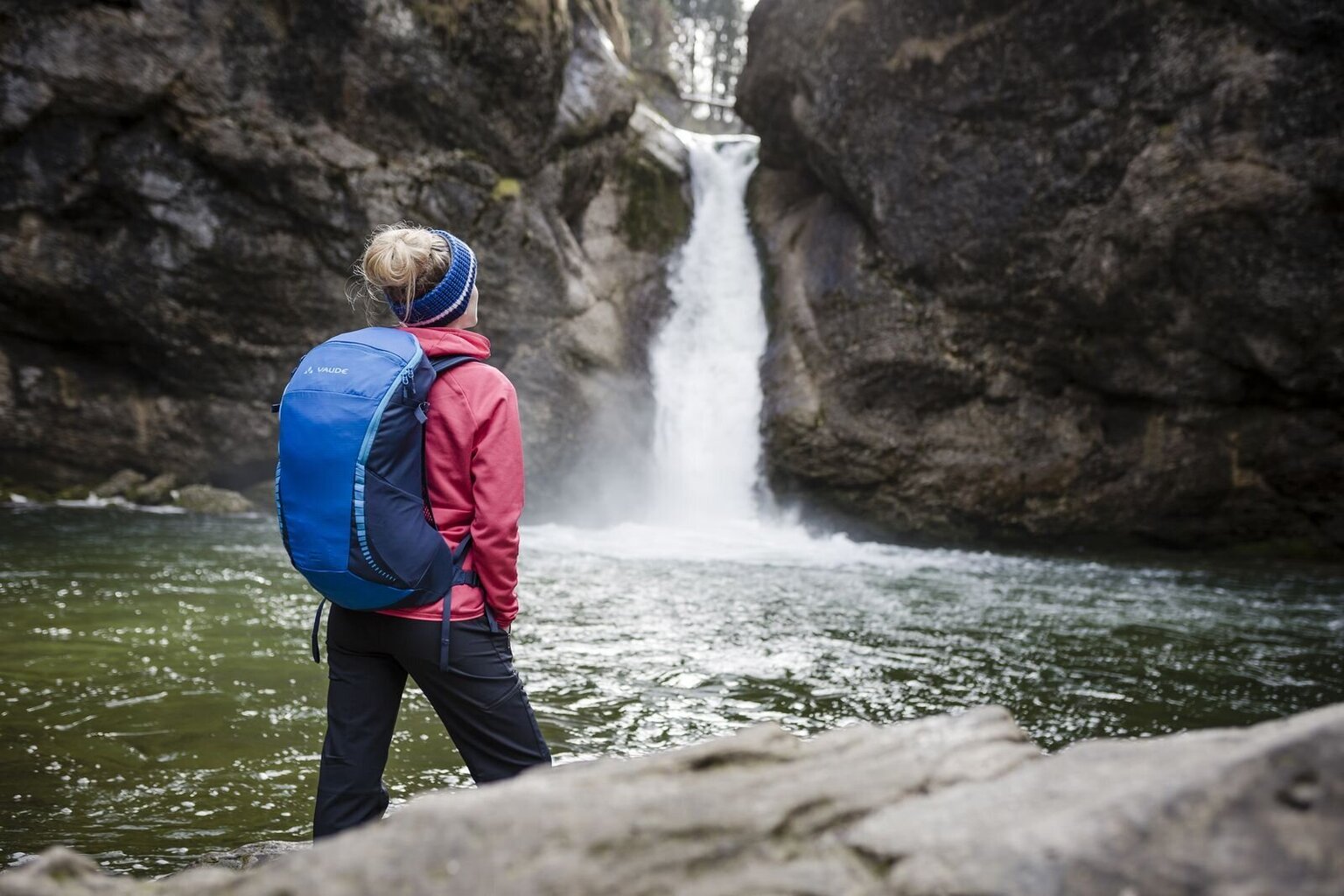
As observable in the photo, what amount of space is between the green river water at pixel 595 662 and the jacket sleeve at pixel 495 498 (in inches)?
75.4

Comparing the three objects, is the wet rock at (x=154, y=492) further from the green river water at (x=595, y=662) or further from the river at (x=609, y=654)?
the green river water at (x=595, y=662)

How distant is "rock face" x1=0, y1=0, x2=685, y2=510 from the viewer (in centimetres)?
1462

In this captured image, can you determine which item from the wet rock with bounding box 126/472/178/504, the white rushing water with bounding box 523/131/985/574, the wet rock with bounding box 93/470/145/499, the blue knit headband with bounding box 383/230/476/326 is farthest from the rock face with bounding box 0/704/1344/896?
the wet rock with bounding box 93/470/145/499

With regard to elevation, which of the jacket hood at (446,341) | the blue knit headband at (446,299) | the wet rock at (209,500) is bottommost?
the wet rock at (209,500)

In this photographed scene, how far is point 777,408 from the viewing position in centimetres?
1750

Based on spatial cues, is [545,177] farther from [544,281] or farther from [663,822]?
[663,822]

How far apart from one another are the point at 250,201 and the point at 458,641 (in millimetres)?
15137

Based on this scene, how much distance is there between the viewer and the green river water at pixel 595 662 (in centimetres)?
455

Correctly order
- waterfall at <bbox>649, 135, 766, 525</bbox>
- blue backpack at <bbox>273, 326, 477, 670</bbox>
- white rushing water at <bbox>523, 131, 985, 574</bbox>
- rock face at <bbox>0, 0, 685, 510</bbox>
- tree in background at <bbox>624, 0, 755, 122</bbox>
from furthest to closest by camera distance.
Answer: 1. tree in background at <bbox>624, 0, 755, 122</bbox>
2. waterfall at <bbox>649, 135, 766, 525</bbox>
3. white rushing water at <bbox>523, 131, 985, 574</bbox>
4. rock face at <bbox>0, 0, 685, 510</bbox>
5. blue backpack at <bbox>273, 326, 477, 670</bbox>

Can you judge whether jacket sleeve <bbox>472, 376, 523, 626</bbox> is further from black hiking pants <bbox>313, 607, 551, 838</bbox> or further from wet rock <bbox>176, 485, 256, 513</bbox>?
wet rock <bbox>176, 485, 256, 513</bbox>

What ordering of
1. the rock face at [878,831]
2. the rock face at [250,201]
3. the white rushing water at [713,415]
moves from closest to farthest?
1. the rock face at [878,831]
2. the rock face at [250,201]
3. the white rushing water at [713,415]

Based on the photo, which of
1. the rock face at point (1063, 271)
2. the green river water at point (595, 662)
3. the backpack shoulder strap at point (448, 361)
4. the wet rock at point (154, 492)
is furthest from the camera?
the wet rock at point (154, 492)

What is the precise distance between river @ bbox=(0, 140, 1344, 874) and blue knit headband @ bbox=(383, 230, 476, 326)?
93.7 inches

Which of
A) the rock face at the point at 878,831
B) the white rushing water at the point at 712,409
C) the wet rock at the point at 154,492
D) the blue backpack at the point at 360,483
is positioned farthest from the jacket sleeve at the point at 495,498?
the wet rock at the point at 154,492
